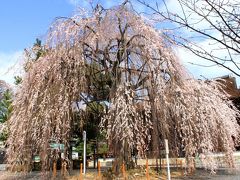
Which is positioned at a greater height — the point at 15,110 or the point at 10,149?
the point at 15,110

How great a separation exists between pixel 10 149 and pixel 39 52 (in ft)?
13.6

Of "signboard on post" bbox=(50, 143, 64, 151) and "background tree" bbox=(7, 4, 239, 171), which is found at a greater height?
"background tree" bbox=(7, 4, 239, 171)

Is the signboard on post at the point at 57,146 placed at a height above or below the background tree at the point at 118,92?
below

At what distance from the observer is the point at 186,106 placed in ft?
42.2

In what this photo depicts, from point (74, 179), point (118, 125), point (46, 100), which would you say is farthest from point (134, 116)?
point (74, 179)

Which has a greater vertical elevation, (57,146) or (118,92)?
(118,92)

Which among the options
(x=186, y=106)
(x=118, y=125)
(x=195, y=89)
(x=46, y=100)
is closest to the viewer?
(x=118, y=125)

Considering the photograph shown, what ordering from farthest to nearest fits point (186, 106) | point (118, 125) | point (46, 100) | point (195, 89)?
point (195, 89) → point (186, 106) → point (46, 100) → point (118, 125)

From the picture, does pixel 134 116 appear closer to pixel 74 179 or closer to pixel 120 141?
pixel 120 141

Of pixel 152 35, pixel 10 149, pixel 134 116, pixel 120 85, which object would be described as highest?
pixel 152 35

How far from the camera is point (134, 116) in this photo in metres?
11.8

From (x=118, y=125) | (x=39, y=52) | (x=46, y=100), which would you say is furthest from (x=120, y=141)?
(x=39, y=52)

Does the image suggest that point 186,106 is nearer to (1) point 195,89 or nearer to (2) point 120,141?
(1) point 195,89

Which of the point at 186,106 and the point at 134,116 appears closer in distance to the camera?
the point at 134,116
